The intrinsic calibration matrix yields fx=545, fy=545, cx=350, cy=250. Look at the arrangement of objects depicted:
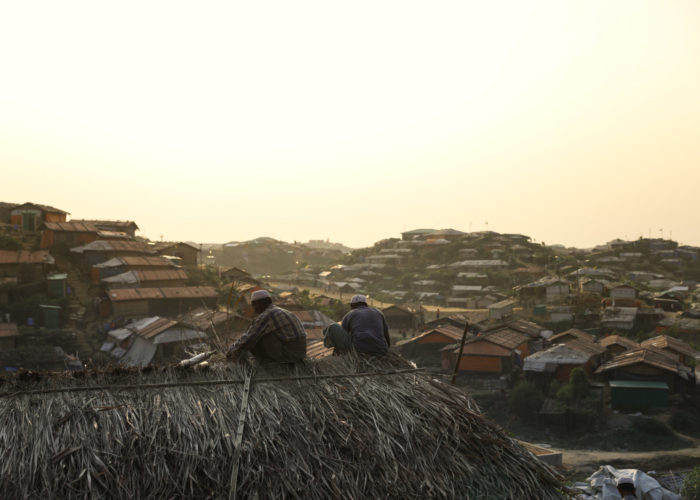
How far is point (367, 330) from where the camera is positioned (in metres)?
5.55

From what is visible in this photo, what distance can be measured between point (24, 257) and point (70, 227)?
241 inches

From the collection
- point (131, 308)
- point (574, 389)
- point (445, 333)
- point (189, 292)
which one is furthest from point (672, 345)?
point (131, 308)

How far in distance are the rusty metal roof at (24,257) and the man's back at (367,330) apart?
111ft

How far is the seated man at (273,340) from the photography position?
480cm

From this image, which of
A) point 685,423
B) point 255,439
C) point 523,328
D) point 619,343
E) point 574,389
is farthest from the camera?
point 523,328

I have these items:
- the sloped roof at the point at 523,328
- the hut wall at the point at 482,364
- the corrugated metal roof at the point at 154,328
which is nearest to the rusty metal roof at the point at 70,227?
the corrugated metal roof at the point at 154,328

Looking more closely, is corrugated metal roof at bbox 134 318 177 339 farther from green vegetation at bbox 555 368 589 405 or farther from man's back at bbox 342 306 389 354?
man's back at bbox 342 306 389 354

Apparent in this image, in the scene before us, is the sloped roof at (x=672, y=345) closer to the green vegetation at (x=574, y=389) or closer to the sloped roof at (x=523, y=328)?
the sloped roof at (x=523, y=328)

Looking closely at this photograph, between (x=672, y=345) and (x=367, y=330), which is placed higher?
(x=367, y=330)

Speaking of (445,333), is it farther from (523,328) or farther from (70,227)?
(70,227)

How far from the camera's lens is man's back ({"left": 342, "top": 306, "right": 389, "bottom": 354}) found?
17.9ft

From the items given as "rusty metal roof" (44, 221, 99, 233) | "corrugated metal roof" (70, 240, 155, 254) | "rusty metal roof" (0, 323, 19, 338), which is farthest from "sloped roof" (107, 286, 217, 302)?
"rusty metal roof" (44, 221, 99, 233)

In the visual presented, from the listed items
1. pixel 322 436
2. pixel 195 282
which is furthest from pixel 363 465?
pixel 195 282

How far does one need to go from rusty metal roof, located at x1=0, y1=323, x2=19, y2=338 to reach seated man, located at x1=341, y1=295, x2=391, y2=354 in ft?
92.8
